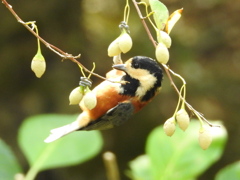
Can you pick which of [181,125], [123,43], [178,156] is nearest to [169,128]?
[181,125]

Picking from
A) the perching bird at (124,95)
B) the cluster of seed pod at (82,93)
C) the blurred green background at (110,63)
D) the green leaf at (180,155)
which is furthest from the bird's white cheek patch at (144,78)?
the blurred green background at (110,63)

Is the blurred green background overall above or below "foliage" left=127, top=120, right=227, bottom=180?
below

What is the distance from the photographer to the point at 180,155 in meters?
1.42

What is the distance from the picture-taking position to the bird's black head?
2.85 feet

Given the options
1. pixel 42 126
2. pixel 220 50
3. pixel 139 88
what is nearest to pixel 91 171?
pixel 220 50

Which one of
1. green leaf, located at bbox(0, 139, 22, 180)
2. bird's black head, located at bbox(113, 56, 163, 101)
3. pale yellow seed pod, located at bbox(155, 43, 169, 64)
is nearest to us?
pale yellow seed pod, located at bbox(155, 43, 169, 64)

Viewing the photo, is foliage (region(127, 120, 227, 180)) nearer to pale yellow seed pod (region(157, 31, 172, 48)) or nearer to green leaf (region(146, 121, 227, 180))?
green leaf (region(146, 121, 227, 180))

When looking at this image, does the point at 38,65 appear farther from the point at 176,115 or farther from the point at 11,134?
the point at 11,134

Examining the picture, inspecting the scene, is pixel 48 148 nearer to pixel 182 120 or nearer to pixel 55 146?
pixel 55 146

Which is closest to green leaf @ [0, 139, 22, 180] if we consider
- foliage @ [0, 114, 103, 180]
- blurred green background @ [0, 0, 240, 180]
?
foliage @ [0, 114, 103, 180]

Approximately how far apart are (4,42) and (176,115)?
183 cm

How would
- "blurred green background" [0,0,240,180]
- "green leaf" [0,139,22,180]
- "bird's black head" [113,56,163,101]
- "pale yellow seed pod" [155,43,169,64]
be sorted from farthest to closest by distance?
"blurred green background" [0,0,240,180] < "green leaf" [0,139,22,180] < "bird's black head" [113,56,163,101] < "pale yellow seed pod" [155,43,169,64]

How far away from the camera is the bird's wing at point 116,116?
87cm

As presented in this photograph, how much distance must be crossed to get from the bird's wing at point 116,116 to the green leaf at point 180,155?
1.63 feet
